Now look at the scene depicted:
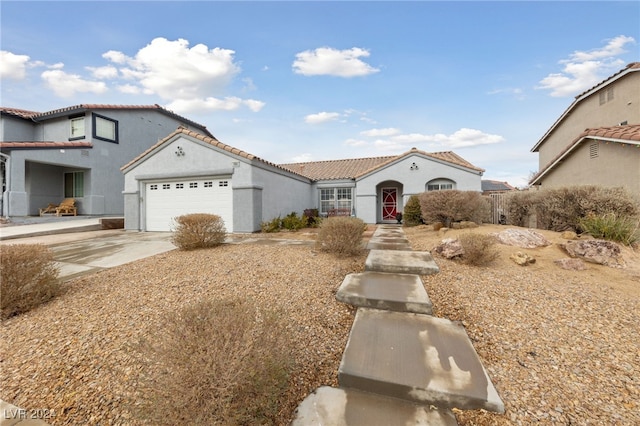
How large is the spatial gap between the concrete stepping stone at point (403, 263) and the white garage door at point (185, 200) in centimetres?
787

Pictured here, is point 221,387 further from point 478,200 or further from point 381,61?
point 381,61

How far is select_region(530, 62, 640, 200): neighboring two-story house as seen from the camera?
908 centimetres

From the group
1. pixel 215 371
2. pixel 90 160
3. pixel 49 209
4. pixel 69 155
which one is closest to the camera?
pixel 215 371

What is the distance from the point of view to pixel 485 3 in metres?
8.44

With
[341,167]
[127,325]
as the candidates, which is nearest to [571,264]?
[127,325]

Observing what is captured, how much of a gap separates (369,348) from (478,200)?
343 inches

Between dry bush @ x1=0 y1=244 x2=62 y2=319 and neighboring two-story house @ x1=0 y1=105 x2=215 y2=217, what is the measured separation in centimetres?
1547

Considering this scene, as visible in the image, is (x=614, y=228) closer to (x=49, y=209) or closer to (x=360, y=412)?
(x=360, y=412)

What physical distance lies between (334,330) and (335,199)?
1459 centimetres

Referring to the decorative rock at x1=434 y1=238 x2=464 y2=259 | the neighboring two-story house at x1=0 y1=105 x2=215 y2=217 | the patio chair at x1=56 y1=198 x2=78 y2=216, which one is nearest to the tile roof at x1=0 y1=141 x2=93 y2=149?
the neighboring two-story house at x1=0 y1=105 x2=215 y2=217

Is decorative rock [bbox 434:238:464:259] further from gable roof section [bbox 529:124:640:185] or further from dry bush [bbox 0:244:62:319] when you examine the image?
gable roof section [bbox 529:124:640:185]

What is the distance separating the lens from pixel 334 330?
123 inches

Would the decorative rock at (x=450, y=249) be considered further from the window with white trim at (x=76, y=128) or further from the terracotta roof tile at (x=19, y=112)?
the terracotta roof tile at (x=19, y=112)

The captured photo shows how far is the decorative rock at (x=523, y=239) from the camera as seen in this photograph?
6.25 meters
